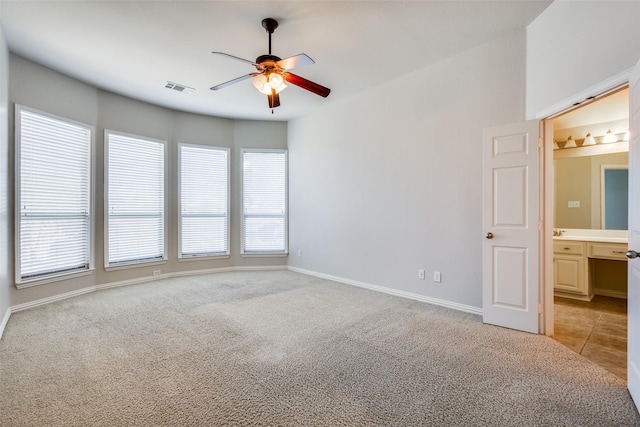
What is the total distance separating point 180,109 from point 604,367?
645 cm

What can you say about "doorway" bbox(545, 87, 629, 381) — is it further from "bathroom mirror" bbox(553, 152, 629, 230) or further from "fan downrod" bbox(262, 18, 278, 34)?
"fan downrod" bbox(262, 18, 278, 34)

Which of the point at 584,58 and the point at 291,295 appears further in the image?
the point at 291,295

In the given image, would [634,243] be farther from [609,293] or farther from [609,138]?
[609,138]

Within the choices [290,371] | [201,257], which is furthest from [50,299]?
[290,371]

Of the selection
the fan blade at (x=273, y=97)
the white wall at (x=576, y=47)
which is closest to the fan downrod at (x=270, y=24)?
the fan blade at (x=273, y=97)

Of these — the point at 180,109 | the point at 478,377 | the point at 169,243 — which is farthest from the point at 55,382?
the point at 180,109

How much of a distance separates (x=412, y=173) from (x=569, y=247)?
98.6 inches

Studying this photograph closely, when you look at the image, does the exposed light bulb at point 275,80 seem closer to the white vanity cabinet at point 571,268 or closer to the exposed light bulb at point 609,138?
the white vanity cabinet at point 571,268

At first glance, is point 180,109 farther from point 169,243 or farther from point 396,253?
point 396,253

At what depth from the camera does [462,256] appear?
3.60 meters

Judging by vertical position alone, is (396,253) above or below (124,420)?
above

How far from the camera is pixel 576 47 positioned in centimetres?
247

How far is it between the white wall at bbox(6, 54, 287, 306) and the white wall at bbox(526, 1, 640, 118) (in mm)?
4298

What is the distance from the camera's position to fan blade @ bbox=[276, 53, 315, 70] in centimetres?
253
